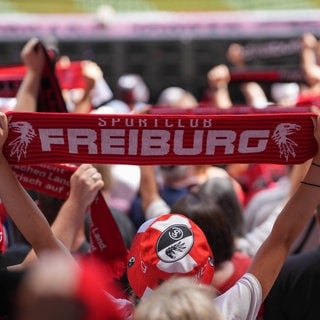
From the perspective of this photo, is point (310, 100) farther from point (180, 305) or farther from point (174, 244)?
point (180, 305)

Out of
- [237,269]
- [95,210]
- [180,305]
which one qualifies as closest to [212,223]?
[237,269]

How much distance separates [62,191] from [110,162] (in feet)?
1.75

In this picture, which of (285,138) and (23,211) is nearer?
(23,211)

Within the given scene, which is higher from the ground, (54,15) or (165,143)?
(165,143)

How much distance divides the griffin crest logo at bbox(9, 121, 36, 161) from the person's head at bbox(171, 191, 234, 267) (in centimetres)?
88

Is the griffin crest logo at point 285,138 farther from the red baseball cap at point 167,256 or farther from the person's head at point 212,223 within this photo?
the person's head at point 212,223

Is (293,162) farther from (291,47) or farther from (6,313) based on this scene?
(291,47)

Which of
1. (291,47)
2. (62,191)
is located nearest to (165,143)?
(62,191)

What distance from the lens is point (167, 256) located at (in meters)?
2.74

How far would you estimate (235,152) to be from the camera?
9.99 feet

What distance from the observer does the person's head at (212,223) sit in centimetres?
351

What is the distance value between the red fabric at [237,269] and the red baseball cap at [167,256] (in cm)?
58

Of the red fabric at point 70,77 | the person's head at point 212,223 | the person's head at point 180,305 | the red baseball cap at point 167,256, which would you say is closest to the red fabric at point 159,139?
the red baseball cap at point 167,256

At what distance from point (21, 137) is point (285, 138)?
84cm
